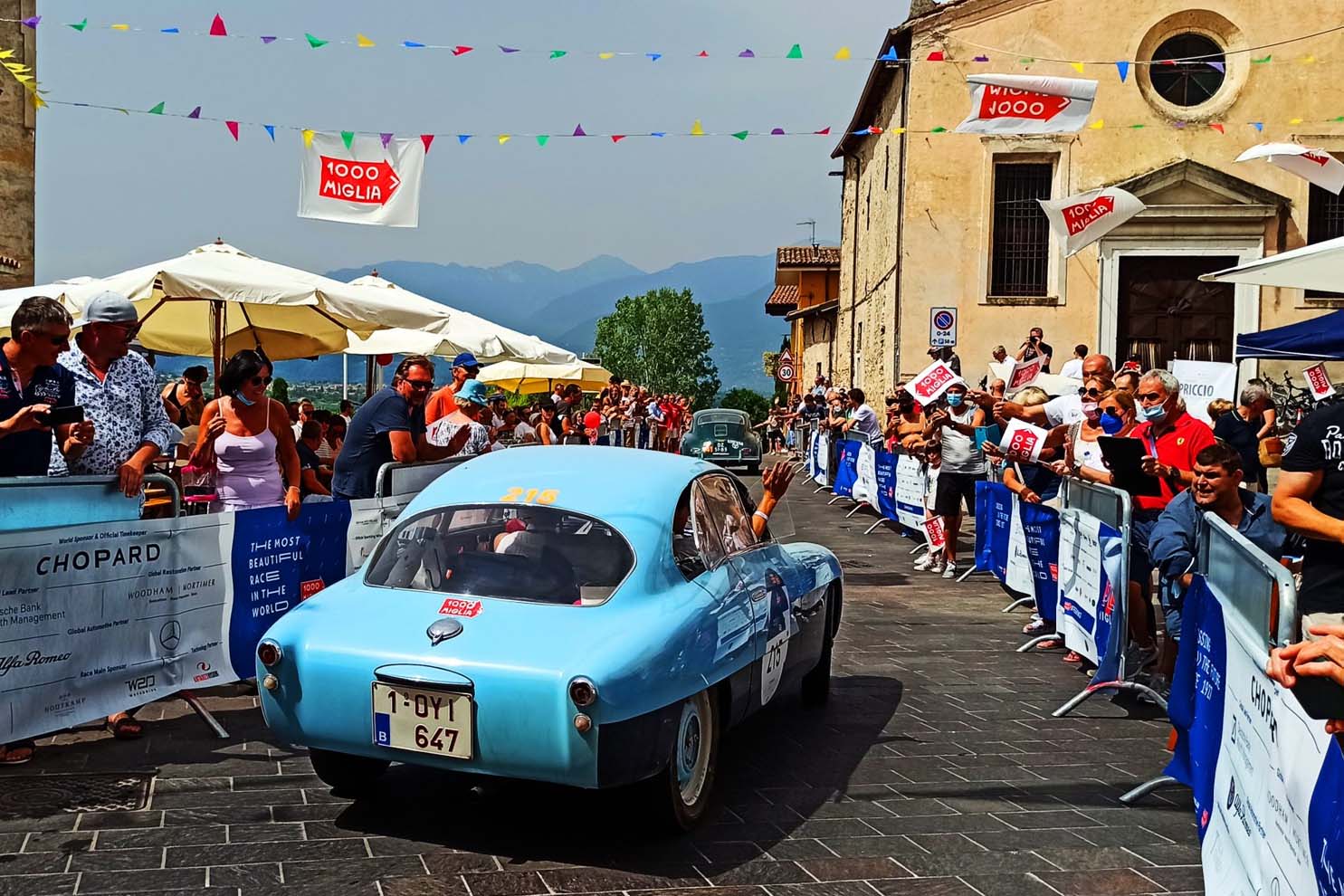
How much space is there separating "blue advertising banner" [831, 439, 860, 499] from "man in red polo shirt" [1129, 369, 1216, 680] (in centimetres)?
1246

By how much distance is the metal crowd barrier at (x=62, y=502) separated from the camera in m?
5.82

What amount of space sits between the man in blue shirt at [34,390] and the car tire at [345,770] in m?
1.95

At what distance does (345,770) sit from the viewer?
5406mm

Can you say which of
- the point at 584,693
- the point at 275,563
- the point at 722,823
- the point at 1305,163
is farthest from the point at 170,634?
the point at 1305,163

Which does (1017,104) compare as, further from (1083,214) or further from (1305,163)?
(1083,214)

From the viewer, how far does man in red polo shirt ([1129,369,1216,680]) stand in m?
8.12

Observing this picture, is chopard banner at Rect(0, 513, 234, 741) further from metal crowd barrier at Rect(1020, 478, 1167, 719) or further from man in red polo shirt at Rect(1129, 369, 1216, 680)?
man in red polo shirt at Rect(1129, 369, 1216, 680)

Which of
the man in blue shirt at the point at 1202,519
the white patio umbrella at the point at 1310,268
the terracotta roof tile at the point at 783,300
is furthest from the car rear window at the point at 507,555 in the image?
the terracotta roof tile at the point at 783,300

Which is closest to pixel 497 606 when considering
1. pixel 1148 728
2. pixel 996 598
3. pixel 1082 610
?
pixel 1148 728

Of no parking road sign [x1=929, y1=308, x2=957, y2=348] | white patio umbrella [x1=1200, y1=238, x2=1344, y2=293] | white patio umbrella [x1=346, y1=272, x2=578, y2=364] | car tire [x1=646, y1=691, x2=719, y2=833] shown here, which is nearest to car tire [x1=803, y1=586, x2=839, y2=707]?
car tire [x1=646, y1=691, x2=719, y2=833]

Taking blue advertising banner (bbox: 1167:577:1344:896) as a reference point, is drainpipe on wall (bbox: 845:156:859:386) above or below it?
above

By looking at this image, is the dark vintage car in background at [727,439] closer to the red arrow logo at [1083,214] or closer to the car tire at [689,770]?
the red arrow logo at [1083,214]

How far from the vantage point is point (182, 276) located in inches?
417

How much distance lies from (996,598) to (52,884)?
915 centimetres
